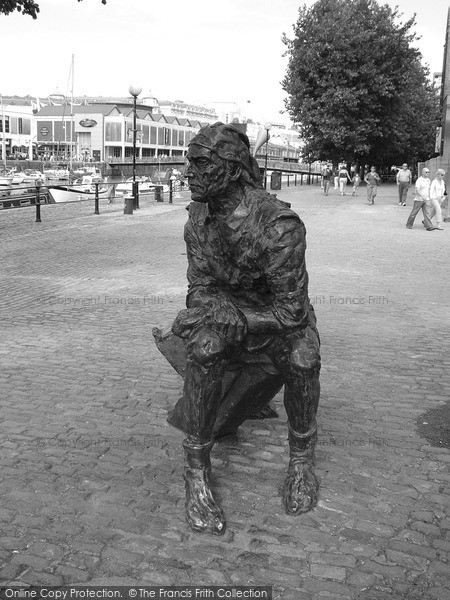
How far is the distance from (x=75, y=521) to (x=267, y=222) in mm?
1671

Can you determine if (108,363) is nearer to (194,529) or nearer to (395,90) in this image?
(194,529)

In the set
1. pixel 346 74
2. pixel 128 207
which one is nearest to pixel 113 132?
pixel 346 74

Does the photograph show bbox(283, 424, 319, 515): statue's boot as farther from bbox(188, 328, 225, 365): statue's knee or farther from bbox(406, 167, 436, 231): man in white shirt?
bbox(406, 167, 436, 231): man in white shirt

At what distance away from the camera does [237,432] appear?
413cm

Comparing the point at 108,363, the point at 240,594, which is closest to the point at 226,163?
the point at 240,594

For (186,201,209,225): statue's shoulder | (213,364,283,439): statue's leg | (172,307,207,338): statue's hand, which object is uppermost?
(186,201,209,225): statue's shoulder

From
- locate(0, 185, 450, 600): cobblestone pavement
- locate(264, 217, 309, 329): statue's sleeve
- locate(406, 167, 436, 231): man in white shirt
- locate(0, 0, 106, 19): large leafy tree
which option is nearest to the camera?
locate(0, 185, 450, 600): cobblestone pavement

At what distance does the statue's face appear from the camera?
3.16 m

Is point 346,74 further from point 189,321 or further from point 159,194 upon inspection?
point 189,321

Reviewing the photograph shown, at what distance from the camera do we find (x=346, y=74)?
129 feet

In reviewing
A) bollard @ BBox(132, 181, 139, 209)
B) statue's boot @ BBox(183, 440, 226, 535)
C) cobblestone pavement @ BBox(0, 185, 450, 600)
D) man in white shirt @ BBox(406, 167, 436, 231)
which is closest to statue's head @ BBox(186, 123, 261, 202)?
statue's boot @ BBox(183, 440, 226, 535)

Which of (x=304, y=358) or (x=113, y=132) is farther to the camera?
(x=113, y=132)

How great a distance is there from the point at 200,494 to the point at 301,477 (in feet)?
1.77

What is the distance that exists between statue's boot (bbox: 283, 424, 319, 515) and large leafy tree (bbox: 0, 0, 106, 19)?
520 inches
